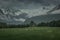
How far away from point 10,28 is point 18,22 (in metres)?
0.27

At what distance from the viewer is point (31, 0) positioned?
4613 mm

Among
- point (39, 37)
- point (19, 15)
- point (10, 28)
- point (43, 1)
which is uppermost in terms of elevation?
point (43, 1)

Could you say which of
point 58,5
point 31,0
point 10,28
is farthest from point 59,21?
point 10,28

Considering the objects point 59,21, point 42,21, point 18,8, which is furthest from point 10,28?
point 59,21

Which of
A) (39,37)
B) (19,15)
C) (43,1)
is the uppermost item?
(43,1)

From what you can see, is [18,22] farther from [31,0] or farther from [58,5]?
[58,5]

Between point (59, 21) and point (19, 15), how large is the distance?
43.9 inches

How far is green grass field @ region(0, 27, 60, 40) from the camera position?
4.46 meters

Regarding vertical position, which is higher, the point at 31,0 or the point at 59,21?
the point at 31,0

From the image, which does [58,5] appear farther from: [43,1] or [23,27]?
[23,27]

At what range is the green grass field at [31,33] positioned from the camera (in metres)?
4.46

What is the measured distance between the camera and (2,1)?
4.59m

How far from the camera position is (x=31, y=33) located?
178 inches

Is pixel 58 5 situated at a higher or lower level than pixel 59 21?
higher
